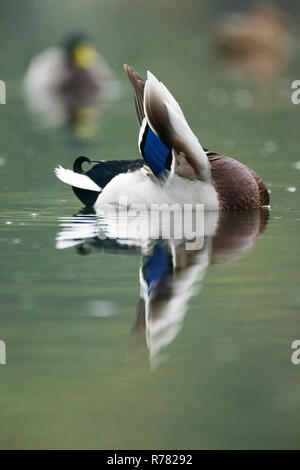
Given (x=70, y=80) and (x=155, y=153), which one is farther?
(x=70, y=80)

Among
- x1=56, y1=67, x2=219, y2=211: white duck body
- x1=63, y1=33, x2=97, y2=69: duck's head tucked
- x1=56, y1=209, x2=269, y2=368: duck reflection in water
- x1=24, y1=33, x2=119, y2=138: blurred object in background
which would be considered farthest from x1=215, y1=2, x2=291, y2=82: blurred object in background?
x1=56, y1=209, x2=269, y2=368: duck reflection in water

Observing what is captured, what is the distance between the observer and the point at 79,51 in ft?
70.4

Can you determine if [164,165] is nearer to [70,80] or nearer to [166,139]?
[166,139]

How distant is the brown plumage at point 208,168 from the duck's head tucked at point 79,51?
1211 cm

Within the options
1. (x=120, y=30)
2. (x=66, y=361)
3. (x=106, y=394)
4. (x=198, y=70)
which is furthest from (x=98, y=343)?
(x=120, y=30)

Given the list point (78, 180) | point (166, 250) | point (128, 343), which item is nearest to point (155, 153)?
point (78, 180)

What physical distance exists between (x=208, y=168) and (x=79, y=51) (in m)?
13.5

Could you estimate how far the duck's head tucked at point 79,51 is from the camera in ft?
68.0

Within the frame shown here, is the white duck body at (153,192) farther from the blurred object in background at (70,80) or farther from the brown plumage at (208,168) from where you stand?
the blurred object in background at (70,80)

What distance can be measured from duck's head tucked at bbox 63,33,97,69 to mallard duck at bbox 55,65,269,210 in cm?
1199

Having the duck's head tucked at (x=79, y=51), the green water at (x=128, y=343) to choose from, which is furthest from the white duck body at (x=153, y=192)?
the duck's head tucked at (x=79, y=51)

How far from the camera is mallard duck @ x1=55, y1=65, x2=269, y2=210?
8.03 metres

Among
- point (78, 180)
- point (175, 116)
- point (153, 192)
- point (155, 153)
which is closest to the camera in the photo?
point (175, 116)

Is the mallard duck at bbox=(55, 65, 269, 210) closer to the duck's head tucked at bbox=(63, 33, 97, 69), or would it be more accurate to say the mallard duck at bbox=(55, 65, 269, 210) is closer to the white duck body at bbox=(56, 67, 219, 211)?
the white duck body at bbox=(56, 67, 219, 211)
